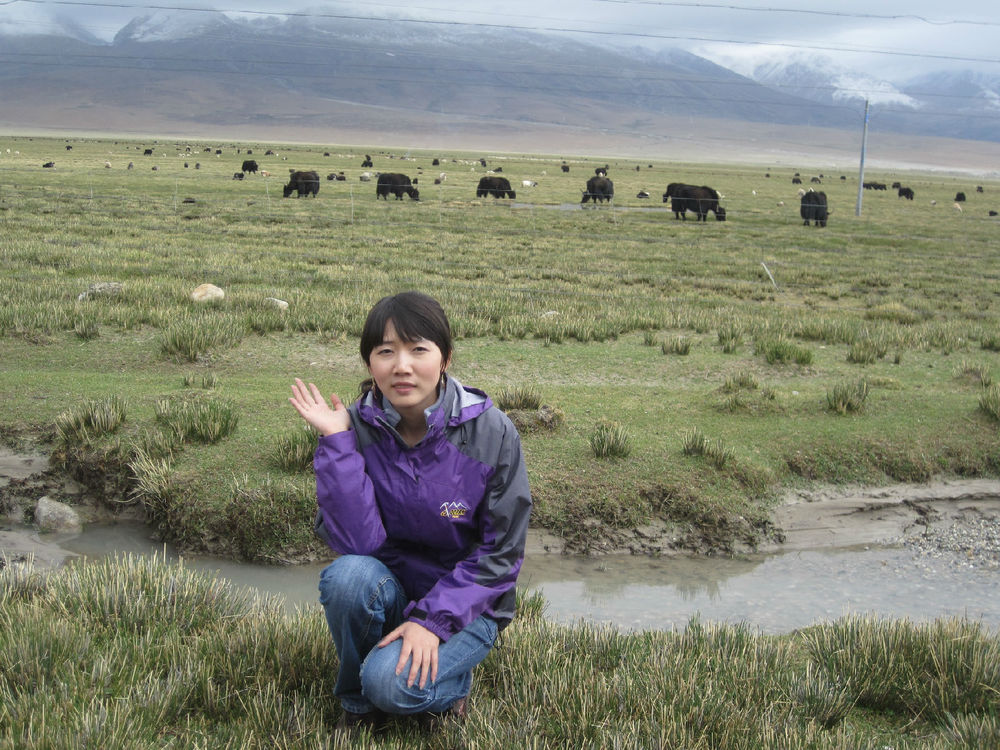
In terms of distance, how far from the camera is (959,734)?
3.21 metres

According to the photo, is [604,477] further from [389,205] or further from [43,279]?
[389,205]

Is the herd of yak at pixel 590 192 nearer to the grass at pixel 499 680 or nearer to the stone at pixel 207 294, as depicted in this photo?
the stone at pixel 207 294

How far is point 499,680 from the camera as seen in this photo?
11.9ft

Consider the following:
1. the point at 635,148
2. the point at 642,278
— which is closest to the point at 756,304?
the point at 642,278

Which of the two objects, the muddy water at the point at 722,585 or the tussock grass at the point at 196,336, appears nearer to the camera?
the muddy water at the point at 722,585

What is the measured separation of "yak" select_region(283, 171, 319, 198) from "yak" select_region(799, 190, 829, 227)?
1878cm

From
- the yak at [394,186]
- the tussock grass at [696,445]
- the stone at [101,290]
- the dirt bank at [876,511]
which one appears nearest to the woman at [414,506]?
the dirt bank at [876,511]

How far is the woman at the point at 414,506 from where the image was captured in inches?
119

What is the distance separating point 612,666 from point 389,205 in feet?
96.8

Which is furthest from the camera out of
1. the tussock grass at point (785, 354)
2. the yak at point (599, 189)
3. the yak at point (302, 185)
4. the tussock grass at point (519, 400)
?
the yak at point (599, 189)

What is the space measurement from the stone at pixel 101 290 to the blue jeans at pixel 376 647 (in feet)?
31.8

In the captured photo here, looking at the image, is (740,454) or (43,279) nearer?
(740,454)

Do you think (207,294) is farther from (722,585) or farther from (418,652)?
(418,652)

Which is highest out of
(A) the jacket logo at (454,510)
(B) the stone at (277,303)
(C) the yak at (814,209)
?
(C) the yak at (814,209)
